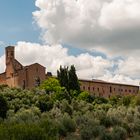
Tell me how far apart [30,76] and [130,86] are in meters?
38.4

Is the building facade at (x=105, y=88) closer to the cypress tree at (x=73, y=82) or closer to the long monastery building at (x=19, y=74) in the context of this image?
the long monastery building at (x=19, y=74)

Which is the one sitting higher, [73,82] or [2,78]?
[2,78]

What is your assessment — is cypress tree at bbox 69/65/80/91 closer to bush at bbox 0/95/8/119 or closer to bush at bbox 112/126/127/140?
bush at bbox 0/95/8/119

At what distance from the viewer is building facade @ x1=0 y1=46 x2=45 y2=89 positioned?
91438mm

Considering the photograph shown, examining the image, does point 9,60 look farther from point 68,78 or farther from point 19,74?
point 68,78

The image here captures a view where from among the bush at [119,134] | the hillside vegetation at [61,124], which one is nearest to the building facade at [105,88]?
the hillside vegetation at [61,124]

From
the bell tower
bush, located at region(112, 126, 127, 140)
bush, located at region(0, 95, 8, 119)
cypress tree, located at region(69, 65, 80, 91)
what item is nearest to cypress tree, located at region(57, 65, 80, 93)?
cypress tree, located at region(69, 65, 80, 91)

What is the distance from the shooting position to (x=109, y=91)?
115312mm

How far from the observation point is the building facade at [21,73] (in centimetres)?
9144

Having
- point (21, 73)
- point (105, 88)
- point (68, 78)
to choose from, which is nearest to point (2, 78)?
point (21, 73)

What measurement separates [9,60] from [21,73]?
4.75 m

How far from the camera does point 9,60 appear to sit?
94.2 meters

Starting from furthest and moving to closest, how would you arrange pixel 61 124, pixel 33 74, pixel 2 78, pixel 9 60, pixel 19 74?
pixel 2 78 → pixel 9 60 → pixel 33 74 → pixel 19 74 → pixel 61 124

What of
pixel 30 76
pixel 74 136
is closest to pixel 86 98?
pixel 30 76
